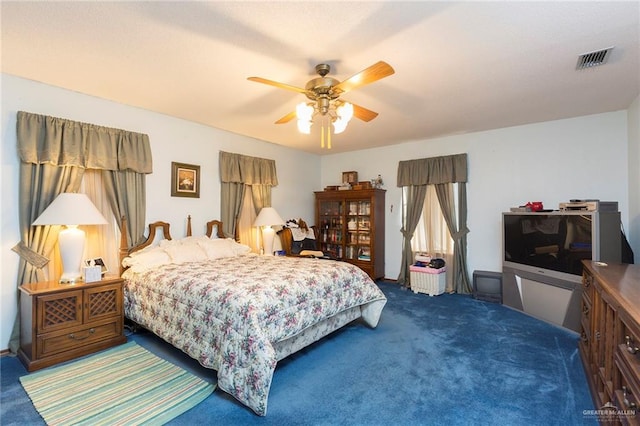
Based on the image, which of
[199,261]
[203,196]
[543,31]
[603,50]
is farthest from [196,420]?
[603,50]

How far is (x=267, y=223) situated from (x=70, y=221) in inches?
93.2

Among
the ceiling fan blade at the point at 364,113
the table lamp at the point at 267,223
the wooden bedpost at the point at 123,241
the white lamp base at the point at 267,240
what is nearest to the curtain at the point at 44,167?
the wooden bedpost at the point at 123,241

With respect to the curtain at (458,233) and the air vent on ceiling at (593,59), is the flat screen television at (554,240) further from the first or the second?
the air vent on ceiling at (593,59)

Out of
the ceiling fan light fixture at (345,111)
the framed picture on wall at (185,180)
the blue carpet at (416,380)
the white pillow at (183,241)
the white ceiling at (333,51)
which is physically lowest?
the blue carpet at (416,380)

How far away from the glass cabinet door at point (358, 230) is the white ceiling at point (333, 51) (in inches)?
89.9

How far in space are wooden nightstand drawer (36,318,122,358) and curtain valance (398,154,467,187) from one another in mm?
4562

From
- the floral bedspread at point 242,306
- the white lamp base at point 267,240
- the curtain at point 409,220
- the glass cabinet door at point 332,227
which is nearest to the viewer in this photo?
the floral bedspread at point 242,306

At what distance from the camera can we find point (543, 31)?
6.79 feet

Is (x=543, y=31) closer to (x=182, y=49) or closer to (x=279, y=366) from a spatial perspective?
(x=182, y=49)

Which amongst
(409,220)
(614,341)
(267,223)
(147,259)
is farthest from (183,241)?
(614,341)

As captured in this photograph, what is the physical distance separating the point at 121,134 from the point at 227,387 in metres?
2.96

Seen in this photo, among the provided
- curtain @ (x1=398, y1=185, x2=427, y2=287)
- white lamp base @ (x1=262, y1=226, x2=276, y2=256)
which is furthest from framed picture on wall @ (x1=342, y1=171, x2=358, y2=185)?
white lamp base @ (x1=262, y1=226, x2=276, y2=256)

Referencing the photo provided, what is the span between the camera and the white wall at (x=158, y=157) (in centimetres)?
274

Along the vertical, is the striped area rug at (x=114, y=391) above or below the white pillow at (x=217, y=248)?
below
